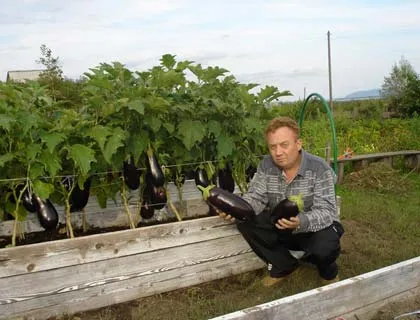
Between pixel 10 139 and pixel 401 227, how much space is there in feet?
12.7

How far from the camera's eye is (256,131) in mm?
3580

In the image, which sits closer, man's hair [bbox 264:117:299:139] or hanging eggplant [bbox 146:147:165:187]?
man's hair [bbox 264:117:299:139]

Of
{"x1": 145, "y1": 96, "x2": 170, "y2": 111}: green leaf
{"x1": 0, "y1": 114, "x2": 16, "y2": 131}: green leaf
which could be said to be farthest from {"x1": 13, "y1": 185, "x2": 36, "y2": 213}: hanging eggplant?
{"x1": 145, "y1": 96, "x2": 170, "y2": 111}: green leaf

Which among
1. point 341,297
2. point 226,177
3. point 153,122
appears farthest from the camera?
point 226,177

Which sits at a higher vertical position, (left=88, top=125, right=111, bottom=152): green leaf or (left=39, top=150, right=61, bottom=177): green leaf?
(left=88, top=125, right=111, bottom=152): green leaf

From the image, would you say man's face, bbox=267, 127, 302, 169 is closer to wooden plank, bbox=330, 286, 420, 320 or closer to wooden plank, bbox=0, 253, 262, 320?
wooden plank, bbox=0, 253, 262, 320

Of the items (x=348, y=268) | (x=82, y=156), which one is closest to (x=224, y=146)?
(x=82, y=156)

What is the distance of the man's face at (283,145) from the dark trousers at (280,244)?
1.59ft

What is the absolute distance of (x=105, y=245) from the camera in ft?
9.95

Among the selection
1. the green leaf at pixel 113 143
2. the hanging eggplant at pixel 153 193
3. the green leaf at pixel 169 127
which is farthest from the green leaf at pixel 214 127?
the green leaf at pixel 113 143

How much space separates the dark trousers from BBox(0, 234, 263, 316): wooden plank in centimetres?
17

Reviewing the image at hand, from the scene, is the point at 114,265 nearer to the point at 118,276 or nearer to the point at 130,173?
the point at 118,276

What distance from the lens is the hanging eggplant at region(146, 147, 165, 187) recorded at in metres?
3.27

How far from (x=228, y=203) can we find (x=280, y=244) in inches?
21.1
